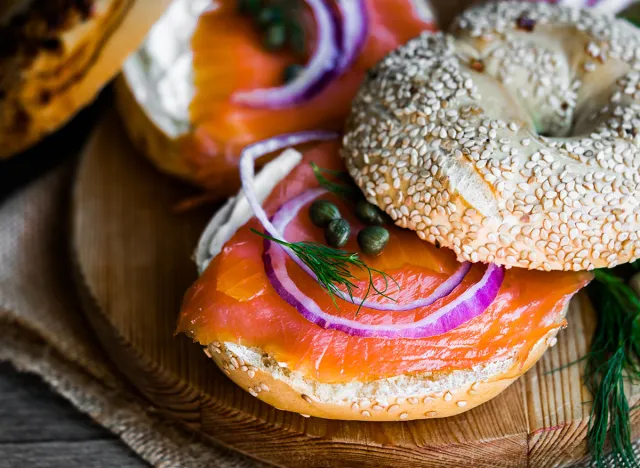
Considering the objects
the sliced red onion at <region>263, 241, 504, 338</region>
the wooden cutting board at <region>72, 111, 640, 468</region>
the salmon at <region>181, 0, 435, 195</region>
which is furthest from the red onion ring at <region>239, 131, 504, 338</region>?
the salmon at <region>181, 0, 435, 195</region>

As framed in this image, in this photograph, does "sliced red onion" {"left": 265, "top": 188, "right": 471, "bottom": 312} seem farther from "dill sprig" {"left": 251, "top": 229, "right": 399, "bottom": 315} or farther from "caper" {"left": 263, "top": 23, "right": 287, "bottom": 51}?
"caper" {"left": 263, "top": 23, "right": 287, "bottom": 51}

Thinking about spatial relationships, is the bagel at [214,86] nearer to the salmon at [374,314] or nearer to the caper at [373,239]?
the salmon at [374,314]

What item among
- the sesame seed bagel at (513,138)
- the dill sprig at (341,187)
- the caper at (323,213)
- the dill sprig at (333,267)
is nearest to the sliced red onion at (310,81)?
the sesame seed bagel at (513,138)

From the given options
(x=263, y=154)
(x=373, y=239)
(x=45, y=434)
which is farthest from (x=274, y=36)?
(x=45, y=434)

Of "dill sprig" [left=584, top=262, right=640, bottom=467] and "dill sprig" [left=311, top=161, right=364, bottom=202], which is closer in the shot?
"dill sprig" [left=584, top=262, right=640, bottom=467]

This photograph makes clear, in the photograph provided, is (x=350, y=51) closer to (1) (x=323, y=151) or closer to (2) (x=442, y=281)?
(1) (x=323, y=151)

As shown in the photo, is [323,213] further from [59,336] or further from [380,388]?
[59,336]
